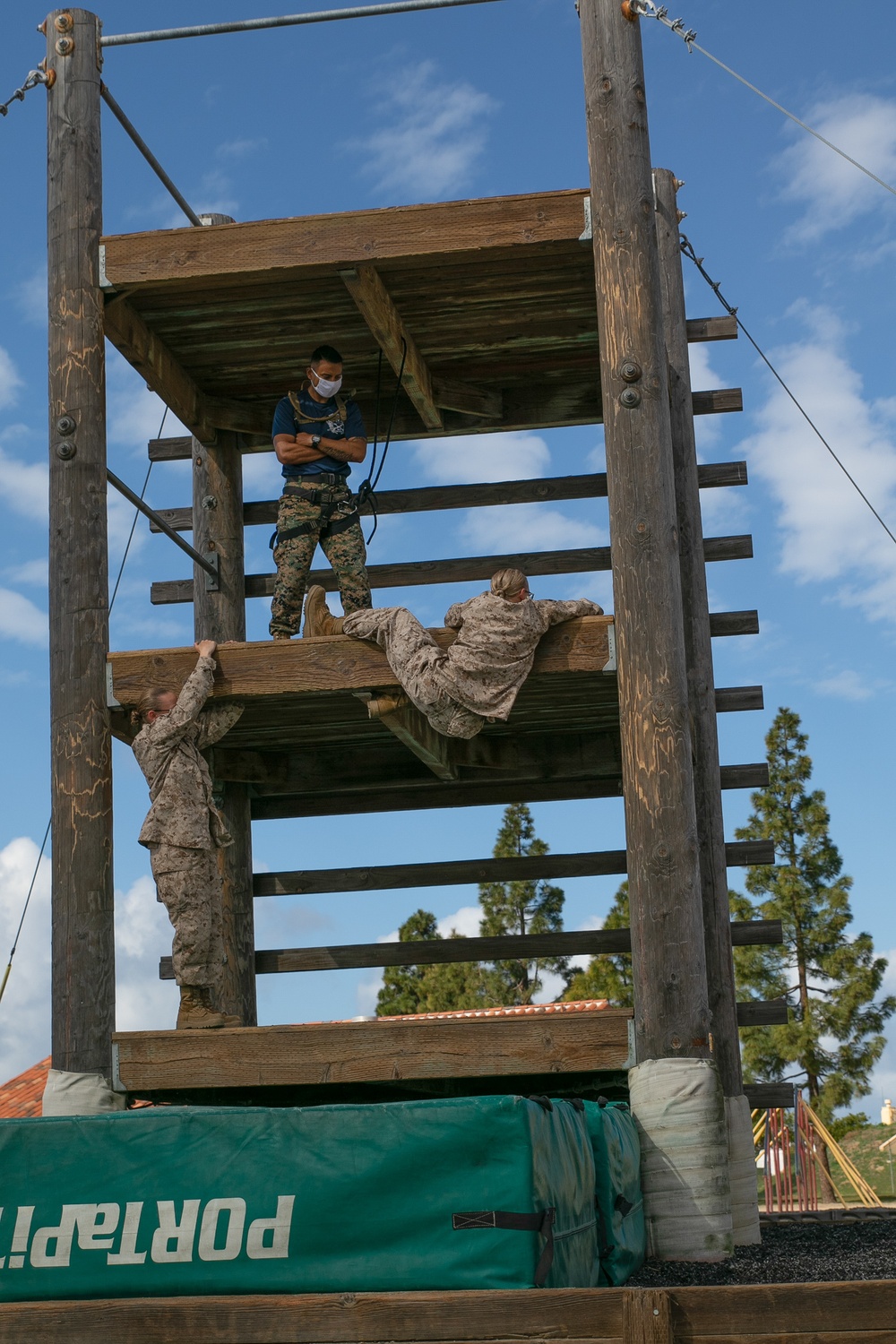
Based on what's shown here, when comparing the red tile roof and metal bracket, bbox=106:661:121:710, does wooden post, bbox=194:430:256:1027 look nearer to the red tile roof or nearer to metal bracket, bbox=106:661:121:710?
metal bracket, bbox=106:661:121:710

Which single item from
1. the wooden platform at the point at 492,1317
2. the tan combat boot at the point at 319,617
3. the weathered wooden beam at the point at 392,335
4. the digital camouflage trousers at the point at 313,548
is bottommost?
the wooden platform at the point at 492,1317

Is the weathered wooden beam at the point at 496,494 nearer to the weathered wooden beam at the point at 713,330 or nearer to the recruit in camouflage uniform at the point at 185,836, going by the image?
the weathered wooden beam at the point at 713,330

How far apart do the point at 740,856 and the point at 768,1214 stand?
3.69 m

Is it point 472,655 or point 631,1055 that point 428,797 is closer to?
point 472,655

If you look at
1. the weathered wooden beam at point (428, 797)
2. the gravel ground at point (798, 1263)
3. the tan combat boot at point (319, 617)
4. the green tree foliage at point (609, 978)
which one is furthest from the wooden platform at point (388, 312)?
the green tree foliage at point (609, 978)

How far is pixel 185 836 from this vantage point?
10.3 metres

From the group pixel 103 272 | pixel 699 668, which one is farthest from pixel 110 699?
pixel 699 668

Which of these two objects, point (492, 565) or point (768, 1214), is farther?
point (768, 1214)

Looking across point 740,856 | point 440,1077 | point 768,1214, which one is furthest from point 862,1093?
point 440,1077

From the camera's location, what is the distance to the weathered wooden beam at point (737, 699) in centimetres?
1326

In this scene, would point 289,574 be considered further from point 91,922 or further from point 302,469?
point 91,922

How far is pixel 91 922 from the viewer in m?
10.3

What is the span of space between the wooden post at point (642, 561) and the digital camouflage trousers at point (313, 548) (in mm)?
2001

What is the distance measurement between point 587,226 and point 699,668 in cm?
387
